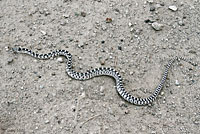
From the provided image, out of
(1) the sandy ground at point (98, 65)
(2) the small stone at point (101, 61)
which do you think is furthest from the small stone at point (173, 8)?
(2) the small stone at point (101, 61)

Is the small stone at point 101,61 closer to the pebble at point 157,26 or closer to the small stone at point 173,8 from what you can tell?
the pebble at point 157,26

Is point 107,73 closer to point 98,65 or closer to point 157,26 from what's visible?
point 98,65

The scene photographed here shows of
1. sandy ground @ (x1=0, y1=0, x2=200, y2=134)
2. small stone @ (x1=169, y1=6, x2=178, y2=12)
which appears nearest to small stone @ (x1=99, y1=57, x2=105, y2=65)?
sandy ground @ (x1=0, y1=0, x2=200, y2=134)

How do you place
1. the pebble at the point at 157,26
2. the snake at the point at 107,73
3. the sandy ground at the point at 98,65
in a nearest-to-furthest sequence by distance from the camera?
the sandy ground at the point at 98,65, the snake at the point at 107,73, the pebble at the point at 157,26

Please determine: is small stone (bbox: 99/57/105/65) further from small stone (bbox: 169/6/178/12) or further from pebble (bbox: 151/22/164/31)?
small stone (bbox: 169/6/178/12)

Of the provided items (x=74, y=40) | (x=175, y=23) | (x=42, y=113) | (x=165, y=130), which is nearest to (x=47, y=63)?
(x=74, y=40)

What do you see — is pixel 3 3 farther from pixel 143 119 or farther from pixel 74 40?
pixel 143 119
